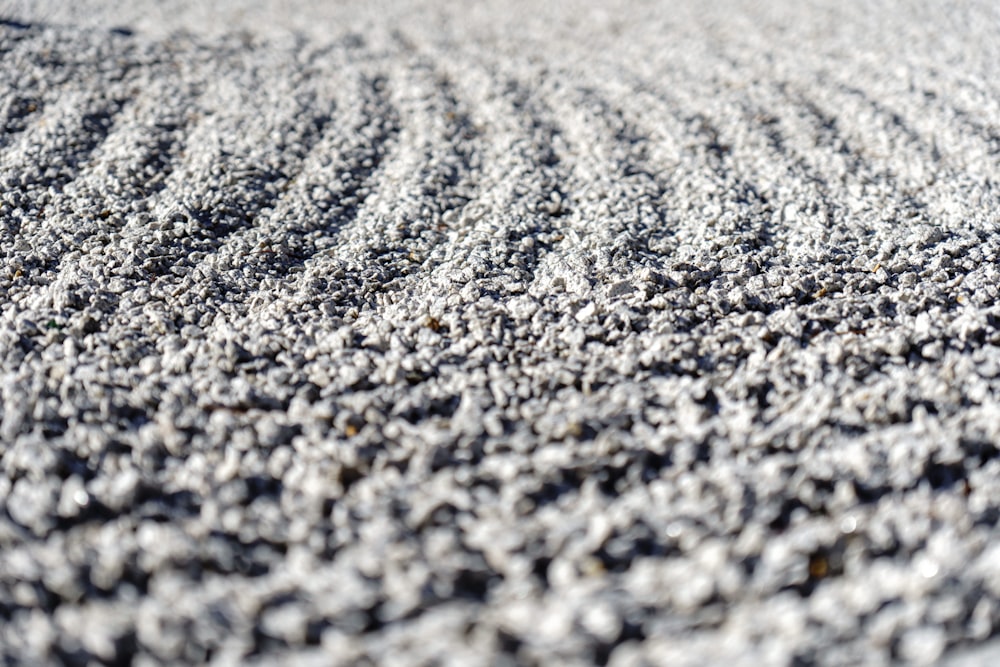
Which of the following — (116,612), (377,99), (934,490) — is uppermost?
(377,99)

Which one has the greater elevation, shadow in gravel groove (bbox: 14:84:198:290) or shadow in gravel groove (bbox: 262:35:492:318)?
shadow in gravel groove (bbox: 14:84:198:290)

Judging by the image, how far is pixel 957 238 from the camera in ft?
10.6

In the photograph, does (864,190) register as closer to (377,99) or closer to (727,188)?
(727,188)

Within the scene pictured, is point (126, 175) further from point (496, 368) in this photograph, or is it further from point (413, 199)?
point (496, 368)

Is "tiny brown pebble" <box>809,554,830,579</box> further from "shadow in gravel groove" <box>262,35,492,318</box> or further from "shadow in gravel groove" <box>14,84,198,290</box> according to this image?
"shadow in gravel groove" <box>14,84,198,290</box>

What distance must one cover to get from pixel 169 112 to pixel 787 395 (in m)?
3.60

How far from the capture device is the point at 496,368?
2.50 metres

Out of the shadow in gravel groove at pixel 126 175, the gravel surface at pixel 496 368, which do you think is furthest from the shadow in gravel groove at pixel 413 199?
the shadow in gravel groove at pixel 126 175

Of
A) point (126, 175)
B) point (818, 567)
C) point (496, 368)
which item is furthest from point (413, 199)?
point (818, 567)

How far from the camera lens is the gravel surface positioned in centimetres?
169

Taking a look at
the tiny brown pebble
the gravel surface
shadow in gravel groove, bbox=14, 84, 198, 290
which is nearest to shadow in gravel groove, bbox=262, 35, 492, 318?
the gravel surface

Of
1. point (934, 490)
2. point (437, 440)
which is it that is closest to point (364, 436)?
point (437, 440)

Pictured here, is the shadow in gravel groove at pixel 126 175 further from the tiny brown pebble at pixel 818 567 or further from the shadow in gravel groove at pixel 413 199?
the tiny brown pebble at pixel 818 567

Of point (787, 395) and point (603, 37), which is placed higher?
point (603, 37)
